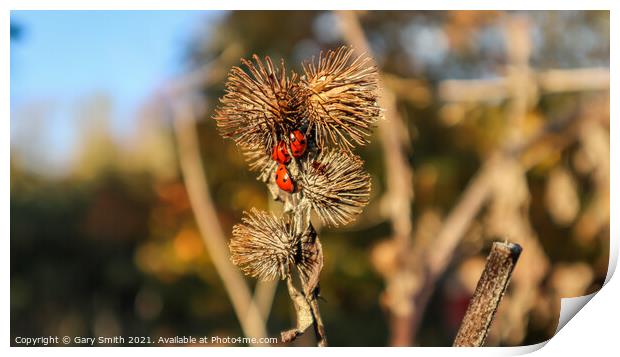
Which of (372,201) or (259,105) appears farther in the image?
(372,201)

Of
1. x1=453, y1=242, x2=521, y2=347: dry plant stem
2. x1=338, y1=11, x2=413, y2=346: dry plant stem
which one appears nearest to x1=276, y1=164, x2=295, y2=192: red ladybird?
x1=453, y1=242, x2=521, y2=347: dry plant stem

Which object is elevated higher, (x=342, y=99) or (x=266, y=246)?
(x=342, y=99)

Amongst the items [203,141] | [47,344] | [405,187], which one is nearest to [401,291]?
[405,187]

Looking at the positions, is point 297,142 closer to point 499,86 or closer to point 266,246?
point 266,246

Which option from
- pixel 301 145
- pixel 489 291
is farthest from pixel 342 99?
pixel 489 291

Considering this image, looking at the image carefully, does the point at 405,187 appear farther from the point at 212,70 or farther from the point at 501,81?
the point at 212,70

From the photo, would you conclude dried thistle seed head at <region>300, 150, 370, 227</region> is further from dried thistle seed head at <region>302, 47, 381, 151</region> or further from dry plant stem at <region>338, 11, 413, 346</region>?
dry plant stem at <region>338, 11, 413, 346</region>
